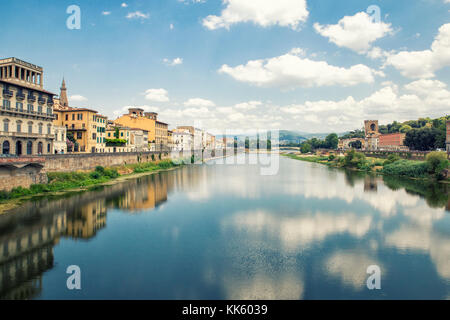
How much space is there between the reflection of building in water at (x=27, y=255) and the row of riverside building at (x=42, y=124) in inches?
442

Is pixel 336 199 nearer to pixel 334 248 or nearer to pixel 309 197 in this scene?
pixel 309 197

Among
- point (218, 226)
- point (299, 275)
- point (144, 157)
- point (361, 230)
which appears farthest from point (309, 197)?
point (144, 157)

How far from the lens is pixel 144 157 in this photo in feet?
173

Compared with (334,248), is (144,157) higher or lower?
higher

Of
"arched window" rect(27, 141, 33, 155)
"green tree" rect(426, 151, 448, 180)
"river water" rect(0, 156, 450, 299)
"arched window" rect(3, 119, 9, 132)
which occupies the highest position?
"arched window" rect(3, 119, 9, 132)

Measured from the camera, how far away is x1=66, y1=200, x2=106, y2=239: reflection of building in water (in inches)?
631

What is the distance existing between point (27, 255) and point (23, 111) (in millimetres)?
21279

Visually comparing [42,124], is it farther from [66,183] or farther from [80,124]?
[80,124]

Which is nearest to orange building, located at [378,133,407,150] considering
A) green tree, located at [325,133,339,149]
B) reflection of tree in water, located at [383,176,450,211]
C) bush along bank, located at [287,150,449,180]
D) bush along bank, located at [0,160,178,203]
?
green tree, located at [325,133,339,149]

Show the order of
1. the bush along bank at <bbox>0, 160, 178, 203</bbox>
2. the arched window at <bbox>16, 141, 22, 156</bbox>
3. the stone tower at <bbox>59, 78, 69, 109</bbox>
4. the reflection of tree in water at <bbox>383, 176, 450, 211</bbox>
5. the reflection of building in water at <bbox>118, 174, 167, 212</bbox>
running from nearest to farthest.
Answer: the bush along bank at <bbox>0, 160, 178, 203</bbox>
the reflection of building in water at <bbox>118, 174, 167, 212</bbox>
the reflection of tree in water at <bbox>383, 176, 450, 211</bbox>
the arched window at <bbox>16, 141, 22, 156</bbox>
the stone tower at <bbox>59, 78, 69, 109</bbox>

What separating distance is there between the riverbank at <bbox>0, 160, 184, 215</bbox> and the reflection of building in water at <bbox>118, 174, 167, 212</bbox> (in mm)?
4144

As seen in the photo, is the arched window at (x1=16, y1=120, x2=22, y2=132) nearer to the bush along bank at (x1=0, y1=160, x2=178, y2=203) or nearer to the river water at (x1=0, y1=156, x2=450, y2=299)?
the bush along bank at (x1=0, y1=160, x2=178, y2=203)
